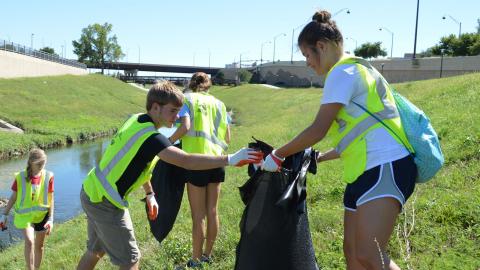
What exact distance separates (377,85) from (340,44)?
1.23ft

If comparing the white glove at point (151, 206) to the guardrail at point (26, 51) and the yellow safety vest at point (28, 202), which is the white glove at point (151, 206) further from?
the guardrail at point (26, 51)

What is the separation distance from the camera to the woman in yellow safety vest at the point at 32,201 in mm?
6715

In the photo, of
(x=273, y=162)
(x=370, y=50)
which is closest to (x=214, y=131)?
(x=273, y=162)

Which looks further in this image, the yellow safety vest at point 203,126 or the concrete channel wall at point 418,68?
the concrete channel wall at point 418,68

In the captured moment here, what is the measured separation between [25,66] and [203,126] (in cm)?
5065

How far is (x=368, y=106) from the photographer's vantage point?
130 inches

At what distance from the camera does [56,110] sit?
121 feet

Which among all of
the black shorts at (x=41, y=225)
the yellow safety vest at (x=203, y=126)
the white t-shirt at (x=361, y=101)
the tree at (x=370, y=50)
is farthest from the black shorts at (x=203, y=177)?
the tree at (x=370, y=50)

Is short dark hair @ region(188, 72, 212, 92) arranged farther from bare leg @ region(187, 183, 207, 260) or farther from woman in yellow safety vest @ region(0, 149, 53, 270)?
woman in yellow safety vest @ region(0, 149, 53, 270)

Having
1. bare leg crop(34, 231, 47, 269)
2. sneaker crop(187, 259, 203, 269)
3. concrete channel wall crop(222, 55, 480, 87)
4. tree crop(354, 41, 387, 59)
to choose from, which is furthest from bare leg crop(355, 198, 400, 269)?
tree crop(354, 41, 387, 59)

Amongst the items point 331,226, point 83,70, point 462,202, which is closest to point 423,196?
point 462,202

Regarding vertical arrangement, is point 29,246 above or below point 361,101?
below

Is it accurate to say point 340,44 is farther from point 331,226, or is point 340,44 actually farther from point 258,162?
Answer: point 331,226

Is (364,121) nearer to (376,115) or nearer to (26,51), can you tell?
(376,115)
